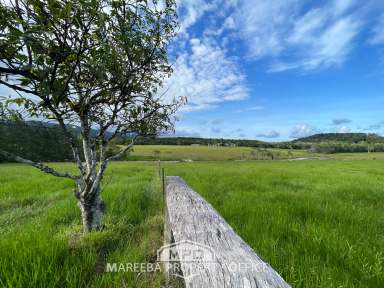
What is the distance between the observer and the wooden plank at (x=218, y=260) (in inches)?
49.3

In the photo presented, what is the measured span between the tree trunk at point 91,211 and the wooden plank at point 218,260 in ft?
5.47

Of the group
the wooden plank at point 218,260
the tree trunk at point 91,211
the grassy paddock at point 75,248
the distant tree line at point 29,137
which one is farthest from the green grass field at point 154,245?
the distant tree line at point 29,137

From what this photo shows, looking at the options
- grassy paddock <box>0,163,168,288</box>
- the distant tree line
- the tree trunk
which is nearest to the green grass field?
grassy paddock <box>0,163,168,288</box>

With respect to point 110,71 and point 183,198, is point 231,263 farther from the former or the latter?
point 110,71

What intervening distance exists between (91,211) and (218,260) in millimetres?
2794

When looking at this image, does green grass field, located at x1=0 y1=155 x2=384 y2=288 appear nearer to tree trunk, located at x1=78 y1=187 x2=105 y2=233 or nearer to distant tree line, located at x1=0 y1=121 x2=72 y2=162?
tree trunk, located at x1=78 y1=187 x2=105 y2=233

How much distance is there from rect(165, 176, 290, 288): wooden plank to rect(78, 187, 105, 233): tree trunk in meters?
1.67

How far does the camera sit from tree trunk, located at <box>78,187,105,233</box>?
11.6 feet

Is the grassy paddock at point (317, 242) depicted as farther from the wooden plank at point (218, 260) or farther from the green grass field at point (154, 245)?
the wooden plank at point (218, 260)

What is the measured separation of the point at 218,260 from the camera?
1500mm

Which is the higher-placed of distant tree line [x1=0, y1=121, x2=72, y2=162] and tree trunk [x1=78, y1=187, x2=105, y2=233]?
distant tree line [x1=0, y1=121, x2=72, y2=162]

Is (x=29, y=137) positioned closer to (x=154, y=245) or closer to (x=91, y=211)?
(x=91, y=211)

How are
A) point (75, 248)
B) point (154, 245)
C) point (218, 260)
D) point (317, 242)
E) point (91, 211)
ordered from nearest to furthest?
point (218, 260) → point (75, 248) → point (317, 242) → point (154, 245) → point (91, 211)

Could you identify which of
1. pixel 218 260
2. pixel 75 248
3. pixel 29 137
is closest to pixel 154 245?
pixel 75 248
